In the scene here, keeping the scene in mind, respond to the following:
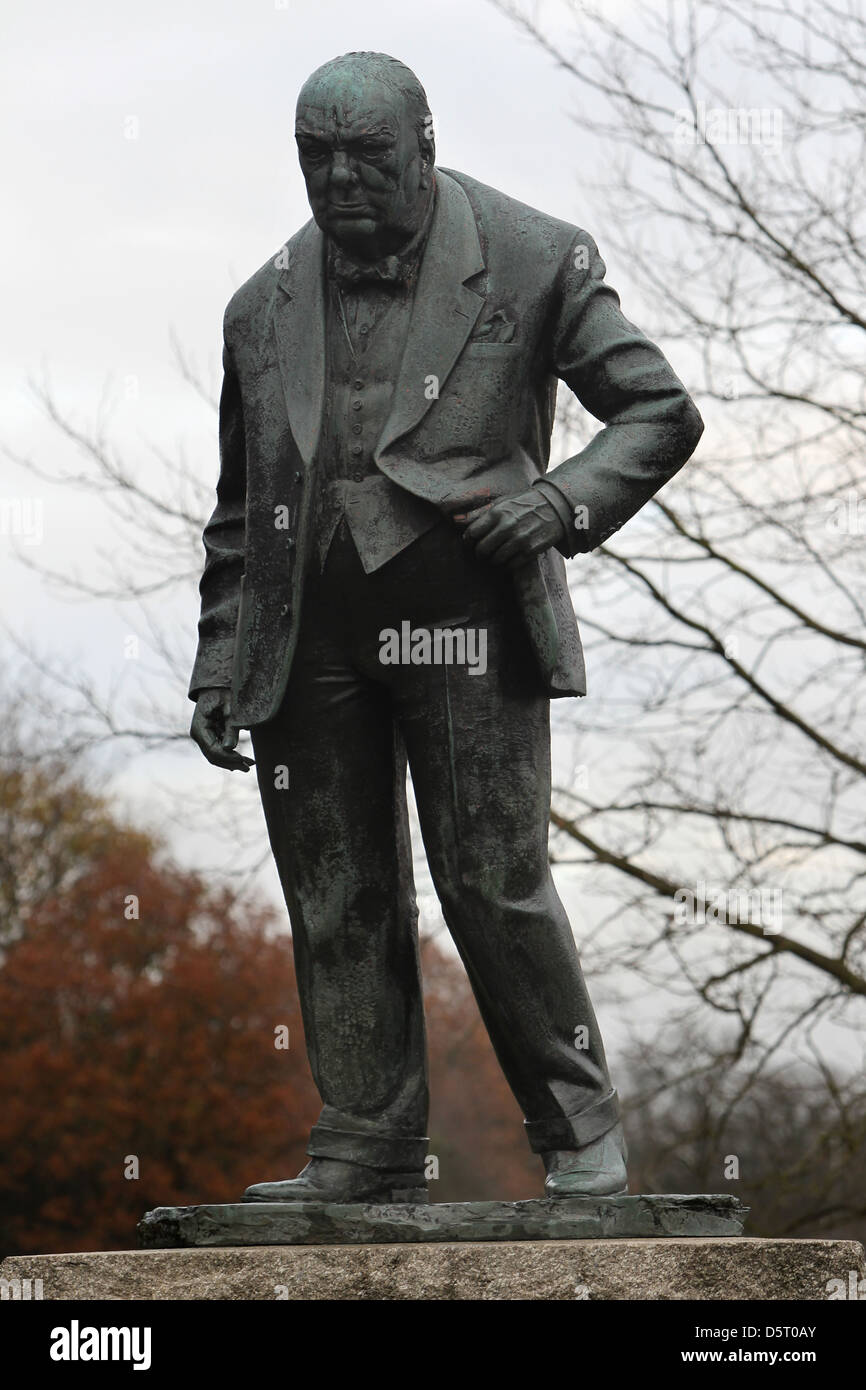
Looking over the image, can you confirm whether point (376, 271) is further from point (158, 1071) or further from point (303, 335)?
point (158, 1071)

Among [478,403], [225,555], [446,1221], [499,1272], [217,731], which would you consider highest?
[478,403]

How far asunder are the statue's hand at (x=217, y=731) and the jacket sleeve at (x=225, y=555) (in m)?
0.04

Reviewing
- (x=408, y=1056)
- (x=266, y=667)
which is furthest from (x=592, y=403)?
(x=408, y=1056)

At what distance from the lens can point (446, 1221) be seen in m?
4.21

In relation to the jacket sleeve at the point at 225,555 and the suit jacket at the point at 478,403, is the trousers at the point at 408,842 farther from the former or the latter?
the jacket sleeve at the point at 225,555

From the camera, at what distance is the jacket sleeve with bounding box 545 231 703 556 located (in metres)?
4.53

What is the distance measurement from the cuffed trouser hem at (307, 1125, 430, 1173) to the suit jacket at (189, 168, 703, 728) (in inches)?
38.9

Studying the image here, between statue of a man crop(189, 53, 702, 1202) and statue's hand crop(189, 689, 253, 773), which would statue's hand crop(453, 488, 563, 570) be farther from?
statue's hand crop(189, 689, 253, 773)

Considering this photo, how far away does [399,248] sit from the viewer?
472 centimetres

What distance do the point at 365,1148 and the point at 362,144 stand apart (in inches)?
90.4

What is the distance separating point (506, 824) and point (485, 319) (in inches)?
46.4

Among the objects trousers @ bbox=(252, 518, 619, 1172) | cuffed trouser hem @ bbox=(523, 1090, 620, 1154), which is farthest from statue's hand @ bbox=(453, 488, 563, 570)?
cuffed trouser hem @ bbox=(523, 1090, 620, 1154)

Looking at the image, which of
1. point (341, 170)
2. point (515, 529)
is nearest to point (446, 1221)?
point (515, 529)
